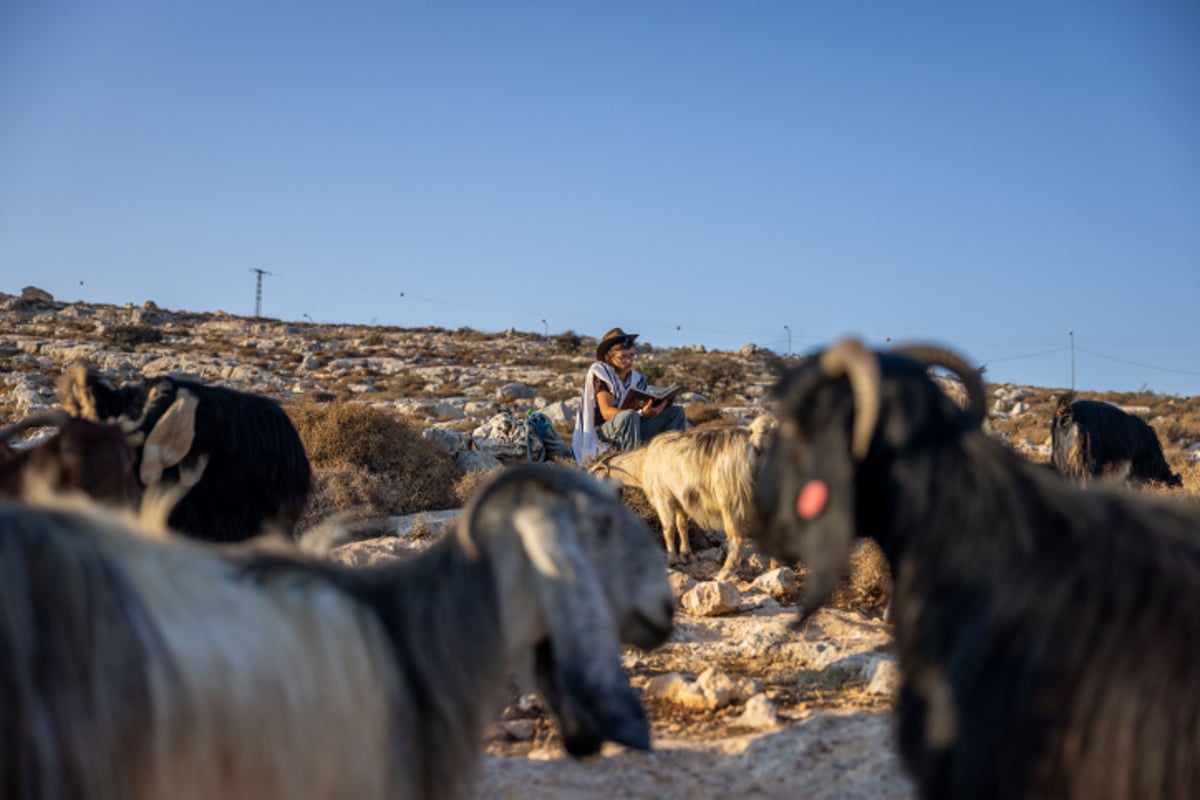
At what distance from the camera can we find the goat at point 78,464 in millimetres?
3402

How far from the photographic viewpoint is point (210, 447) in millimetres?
5305

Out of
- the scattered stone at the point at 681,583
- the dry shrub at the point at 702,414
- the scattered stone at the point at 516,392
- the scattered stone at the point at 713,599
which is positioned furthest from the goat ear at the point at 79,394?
the scattered stone at the point at 516,392

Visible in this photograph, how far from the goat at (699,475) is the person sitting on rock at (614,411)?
0.49m

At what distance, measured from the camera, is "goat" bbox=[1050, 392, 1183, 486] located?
309 inches

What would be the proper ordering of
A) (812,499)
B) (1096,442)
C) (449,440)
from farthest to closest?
(449,440) < (1096,442) < (812,499)

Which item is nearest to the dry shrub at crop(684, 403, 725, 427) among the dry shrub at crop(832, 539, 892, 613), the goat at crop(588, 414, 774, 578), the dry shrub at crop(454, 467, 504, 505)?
the dry shrub at crop(454, 467, 504, 505)

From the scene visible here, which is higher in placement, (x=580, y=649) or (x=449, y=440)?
(x=580, y=649)

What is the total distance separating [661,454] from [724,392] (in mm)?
18988

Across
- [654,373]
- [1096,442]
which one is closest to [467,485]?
[1096,442]

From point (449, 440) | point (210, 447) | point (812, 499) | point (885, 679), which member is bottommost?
point (885, 679)

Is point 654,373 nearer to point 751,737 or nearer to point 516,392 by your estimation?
point 516,392

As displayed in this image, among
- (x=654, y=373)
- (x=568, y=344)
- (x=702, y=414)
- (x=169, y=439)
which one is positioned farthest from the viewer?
(x=568, y=344)

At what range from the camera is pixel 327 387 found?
1177 inches

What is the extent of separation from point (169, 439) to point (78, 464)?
1.41 m
